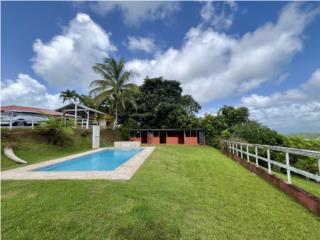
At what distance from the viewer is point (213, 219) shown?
9.92 feet

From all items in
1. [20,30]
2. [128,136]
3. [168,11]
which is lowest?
[128,136]

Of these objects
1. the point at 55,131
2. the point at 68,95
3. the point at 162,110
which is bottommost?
the point at 55,131

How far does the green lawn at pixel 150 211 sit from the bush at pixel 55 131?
775cm

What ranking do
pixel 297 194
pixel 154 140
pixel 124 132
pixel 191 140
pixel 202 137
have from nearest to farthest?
pixel 297 194
pixel 124 132
pixel 202 137
pixel 191 140
pixel 154 140

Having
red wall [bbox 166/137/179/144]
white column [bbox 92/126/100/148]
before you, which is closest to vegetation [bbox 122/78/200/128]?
red wall [bbox 166/137/179/144]

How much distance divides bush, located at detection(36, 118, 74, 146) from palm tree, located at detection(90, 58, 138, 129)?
707 cm

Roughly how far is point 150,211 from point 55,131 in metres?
12.2

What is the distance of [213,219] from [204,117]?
20407 millimetres

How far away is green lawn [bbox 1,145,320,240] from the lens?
2.64 meters

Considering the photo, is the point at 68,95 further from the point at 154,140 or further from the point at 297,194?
the point at 297,194

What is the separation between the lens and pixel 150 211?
128 inches

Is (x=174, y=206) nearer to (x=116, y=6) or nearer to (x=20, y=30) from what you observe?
(x=116, y=6)

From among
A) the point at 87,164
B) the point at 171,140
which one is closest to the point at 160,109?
the point at 171,140

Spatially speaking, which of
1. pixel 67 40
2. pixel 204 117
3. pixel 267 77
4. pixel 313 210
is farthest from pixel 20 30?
pixel 267 77
